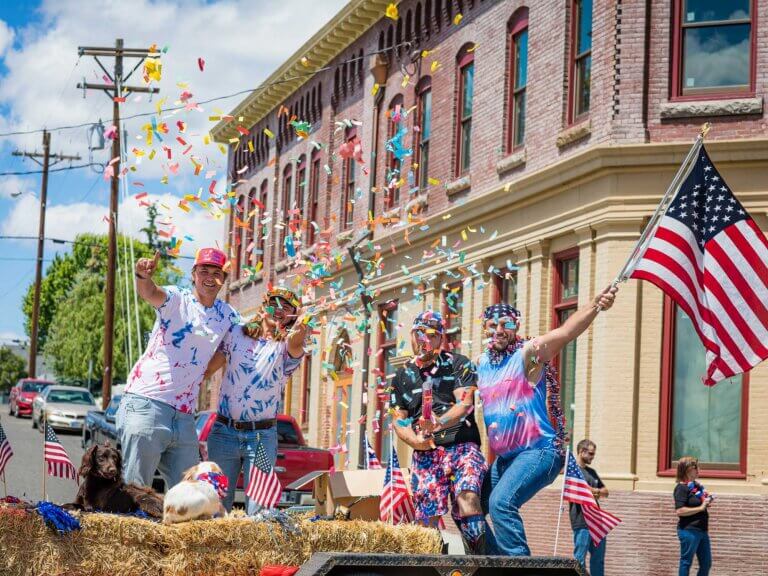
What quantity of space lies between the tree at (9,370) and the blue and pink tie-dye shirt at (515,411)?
127 metres

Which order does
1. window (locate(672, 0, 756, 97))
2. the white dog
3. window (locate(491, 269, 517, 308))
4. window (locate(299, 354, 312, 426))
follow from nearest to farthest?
the white dog < window (locate(672, 0, 756, 97)) < window (locate(491, 269, 517, 308)) < window (locate(299, 354, 312, 426))

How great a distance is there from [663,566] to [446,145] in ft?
32.7

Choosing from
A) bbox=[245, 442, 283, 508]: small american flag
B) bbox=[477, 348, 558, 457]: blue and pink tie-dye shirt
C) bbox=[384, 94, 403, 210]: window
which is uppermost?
bbox=[384, 94, 403, 210]: window

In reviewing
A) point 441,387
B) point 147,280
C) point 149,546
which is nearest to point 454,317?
point 441,387

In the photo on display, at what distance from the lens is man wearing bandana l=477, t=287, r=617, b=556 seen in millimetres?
8289

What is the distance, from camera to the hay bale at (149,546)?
6.23 meters

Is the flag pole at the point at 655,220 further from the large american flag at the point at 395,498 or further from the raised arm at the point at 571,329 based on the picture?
the large american flag at the point at 395,498

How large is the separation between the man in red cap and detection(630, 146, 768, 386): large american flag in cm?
302

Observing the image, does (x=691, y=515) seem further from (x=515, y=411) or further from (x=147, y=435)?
(x=147, y=435)

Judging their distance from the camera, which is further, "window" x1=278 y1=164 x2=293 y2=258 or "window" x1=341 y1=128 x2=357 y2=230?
"window" x1=278 y1=164 x2=293 y2=258

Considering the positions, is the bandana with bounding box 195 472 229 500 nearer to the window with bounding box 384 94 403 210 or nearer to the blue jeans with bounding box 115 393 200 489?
the blue jeans with bounding box 115 393 200 489

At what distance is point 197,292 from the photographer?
340 inches

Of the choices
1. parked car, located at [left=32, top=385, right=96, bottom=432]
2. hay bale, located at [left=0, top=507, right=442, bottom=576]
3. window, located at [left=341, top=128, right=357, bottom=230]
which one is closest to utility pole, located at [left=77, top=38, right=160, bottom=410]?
parked car, located at [left=32, top=385, right=96, bottom=432]

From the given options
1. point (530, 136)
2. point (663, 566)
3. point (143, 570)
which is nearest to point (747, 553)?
point (663, 566)
